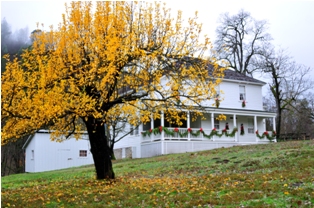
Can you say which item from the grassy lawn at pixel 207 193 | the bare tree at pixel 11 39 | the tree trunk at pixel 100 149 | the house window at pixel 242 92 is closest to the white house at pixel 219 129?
the house window at pixel 242 92

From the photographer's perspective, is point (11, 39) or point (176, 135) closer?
point (176, 135)

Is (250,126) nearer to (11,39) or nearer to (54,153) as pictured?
(54,153)

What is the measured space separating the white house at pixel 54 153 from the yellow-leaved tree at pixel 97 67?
2115 centimetres

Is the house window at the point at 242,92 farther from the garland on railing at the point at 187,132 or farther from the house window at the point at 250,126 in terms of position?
the garland on railing at the point at 187,132

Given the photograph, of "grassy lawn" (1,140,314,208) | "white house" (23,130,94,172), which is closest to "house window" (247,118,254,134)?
"white house" (23,130,94,172)

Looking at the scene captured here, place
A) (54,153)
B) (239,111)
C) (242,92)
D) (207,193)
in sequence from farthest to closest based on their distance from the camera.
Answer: (54,153), (242,92), (239,111), (207,193)

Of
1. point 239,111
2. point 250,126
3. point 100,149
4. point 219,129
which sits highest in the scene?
point 239,111

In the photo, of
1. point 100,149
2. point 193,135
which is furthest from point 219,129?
point 100,149

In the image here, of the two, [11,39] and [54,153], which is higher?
[11,39]

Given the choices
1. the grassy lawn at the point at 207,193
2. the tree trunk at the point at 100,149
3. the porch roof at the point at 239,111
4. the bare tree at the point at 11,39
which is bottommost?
the grassy lawn at the point at 207,193

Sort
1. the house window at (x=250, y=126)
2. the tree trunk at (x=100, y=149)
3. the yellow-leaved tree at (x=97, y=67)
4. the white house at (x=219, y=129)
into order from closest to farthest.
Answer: the yellow-leaved tree at (x=97, y=67), the tree trunk at (x=100, y=149), the white house at (x=219, y=129), the house window at (x=250, y=126)

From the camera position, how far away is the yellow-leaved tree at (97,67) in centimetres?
1095

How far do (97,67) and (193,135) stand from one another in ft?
57.2

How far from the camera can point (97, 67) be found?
11.4 meters
